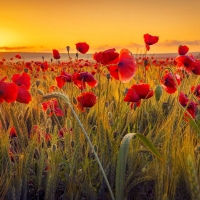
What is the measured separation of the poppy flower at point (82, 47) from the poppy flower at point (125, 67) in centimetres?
86

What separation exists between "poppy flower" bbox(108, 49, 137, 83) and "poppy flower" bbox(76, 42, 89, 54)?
0.86 m

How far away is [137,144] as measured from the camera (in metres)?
1.31

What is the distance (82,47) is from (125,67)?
3.04 feet

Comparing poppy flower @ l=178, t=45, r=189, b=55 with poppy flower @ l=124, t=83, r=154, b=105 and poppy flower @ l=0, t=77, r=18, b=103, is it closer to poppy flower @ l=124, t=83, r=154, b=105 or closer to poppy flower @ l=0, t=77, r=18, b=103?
poppy flower @ l=124, t=83, r=154, b=105

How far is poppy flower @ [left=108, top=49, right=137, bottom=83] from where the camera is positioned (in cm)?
148

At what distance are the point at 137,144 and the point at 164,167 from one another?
369 millimetres

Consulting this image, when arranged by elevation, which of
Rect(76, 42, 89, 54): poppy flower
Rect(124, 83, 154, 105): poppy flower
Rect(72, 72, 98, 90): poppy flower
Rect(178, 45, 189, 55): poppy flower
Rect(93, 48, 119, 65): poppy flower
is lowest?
Rect(124, 83, 154, 105): poppy flower

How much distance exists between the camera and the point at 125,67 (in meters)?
1.51

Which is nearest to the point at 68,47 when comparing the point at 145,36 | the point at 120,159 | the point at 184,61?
the point at 145,36

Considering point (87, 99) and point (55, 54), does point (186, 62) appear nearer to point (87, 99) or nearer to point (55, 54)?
point (87, 99)

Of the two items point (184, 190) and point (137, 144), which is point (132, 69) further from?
point (184, 190)

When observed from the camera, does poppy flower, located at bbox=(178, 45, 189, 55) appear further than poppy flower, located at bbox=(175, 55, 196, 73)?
Yes

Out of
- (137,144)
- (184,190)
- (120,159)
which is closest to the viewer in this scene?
(120,159)

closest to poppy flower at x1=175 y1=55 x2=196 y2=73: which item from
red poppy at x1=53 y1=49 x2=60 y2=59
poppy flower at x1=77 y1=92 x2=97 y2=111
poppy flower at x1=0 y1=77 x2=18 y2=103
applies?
poppy flower at x1=77 y1=92 x2=97 y2=111
